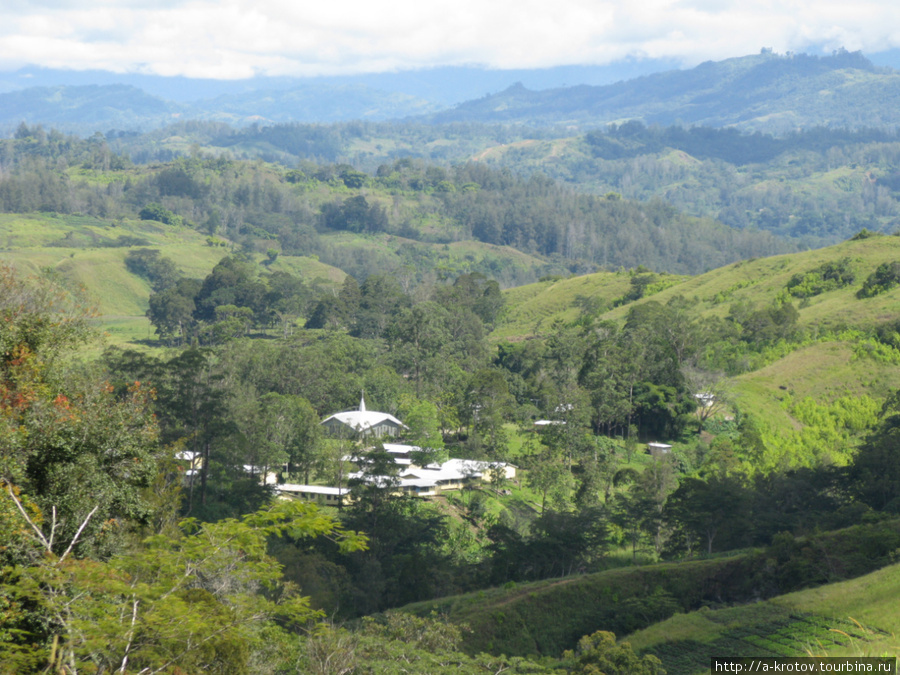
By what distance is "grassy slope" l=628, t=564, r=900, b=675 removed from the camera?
876 inches

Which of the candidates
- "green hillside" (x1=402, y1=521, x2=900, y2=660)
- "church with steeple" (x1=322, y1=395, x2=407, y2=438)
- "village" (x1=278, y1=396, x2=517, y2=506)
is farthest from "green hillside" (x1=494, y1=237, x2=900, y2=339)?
"green hillside" (x1=402, y1=521, x2=900, y2=660)

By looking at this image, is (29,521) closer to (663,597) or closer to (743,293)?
(663,597)

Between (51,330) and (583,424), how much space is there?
40105mm

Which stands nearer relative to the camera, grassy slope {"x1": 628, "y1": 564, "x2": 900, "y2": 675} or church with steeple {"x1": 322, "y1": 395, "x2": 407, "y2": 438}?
grassy slope {"x1": 628, "y1": 564, "x2": 900, "y2": 675}

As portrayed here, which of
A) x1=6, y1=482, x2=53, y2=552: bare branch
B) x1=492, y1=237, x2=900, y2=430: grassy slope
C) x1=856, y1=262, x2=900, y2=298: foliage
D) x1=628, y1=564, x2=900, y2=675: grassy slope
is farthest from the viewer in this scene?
x1=856, y1=262, x2=900, y2=298: foliage

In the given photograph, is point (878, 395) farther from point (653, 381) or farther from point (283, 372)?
point (283, 372)

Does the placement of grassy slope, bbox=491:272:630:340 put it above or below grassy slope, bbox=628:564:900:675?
below

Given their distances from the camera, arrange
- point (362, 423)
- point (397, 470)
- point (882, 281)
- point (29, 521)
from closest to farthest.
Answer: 1. point (29, 521)
2. point (397, 470)
3. point (362, 423)
4. point (882, 281)

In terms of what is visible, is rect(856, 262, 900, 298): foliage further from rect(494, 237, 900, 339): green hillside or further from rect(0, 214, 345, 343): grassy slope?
rect(0, 214, 345, 343): grassy slope

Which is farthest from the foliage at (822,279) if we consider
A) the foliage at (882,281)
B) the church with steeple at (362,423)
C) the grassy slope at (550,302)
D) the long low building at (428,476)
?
the church with steeple at (362,423)

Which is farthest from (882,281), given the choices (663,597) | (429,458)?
(663,597)

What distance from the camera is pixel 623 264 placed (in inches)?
7697

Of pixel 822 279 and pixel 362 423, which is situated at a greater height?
pixel 822 279

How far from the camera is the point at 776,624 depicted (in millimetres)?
24422
